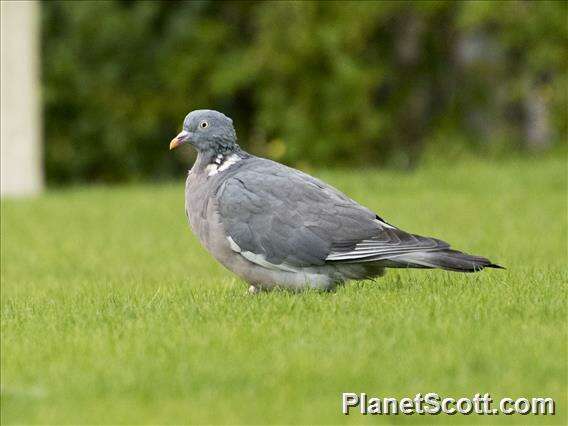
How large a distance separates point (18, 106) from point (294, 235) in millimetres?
13292

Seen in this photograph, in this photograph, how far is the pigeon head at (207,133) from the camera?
26.1 feet

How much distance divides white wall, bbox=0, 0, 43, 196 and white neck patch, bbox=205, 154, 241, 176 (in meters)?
12.2

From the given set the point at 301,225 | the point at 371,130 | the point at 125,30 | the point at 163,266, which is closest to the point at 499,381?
the point at 301,225

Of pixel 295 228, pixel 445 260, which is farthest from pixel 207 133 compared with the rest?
pixel 445 260

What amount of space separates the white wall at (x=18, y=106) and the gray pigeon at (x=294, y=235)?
12.6 m

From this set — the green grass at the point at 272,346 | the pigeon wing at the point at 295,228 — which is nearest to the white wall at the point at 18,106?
the green grass at the point at 272,346

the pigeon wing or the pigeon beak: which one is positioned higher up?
the pigeon beak

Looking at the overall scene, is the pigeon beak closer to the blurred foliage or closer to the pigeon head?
the pigeon head

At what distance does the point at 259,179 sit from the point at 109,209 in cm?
945

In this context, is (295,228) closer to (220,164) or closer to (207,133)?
(220,164)

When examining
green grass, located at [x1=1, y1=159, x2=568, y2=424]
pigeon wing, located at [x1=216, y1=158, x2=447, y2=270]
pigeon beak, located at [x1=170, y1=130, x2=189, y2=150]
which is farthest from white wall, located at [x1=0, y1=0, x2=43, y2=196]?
pigeon wing, located at [x1=216, y1=158, x2=447, y2=270]

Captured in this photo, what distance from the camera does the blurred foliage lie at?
23.6 metres

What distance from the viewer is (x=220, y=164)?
25.9ft

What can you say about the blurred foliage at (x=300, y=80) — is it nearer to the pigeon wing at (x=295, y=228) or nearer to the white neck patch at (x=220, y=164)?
the white neck patch at (x=220, y=164)
